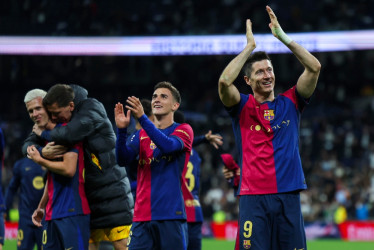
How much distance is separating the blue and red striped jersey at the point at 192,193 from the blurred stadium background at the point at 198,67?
1370 centimetres

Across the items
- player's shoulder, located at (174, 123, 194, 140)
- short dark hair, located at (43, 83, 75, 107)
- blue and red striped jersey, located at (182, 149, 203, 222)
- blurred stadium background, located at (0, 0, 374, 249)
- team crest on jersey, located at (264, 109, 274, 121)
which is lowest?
blue and red striped jersey, located at (182, 149, 203, 222)

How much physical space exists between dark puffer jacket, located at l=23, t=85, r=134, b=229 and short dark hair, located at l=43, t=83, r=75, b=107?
17 cm

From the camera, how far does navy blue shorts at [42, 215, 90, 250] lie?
18.1 ft

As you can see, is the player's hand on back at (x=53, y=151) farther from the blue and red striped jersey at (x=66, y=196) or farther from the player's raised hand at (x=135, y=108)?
the player's raised hand at (x=135, y=108)

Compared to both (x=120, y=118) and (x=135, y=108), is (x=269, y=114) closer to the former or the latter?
(x=135, y=108)

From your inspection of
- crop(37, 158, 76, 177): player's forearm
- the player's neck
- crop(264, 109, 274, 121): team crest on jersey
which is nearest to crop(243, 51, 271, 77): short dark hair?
crop(264, 109, 274, 121): team crest on jersey

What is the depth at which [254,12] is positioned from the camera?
84.2ft

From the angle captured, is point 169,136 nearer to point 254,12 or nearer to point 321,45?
point 321,45

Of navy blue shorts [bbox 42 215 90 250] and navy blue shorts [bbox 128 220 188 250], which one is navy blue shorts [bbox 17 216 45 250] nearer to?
Answer: navy blue shorts [bbox 42 215 90 250]

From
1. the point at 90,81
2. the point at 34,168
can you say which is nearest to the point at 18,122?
the point at 90,81

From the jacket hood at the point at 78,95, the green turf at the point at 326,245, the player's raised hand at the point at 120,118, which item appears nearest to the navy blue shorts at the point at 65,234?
the player's raised hand at the point at 120,118

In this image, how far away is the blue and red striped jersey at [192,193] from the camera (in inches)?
300

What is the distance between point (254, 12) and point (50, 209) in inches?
832

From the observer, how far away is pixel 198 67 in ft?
86.6
